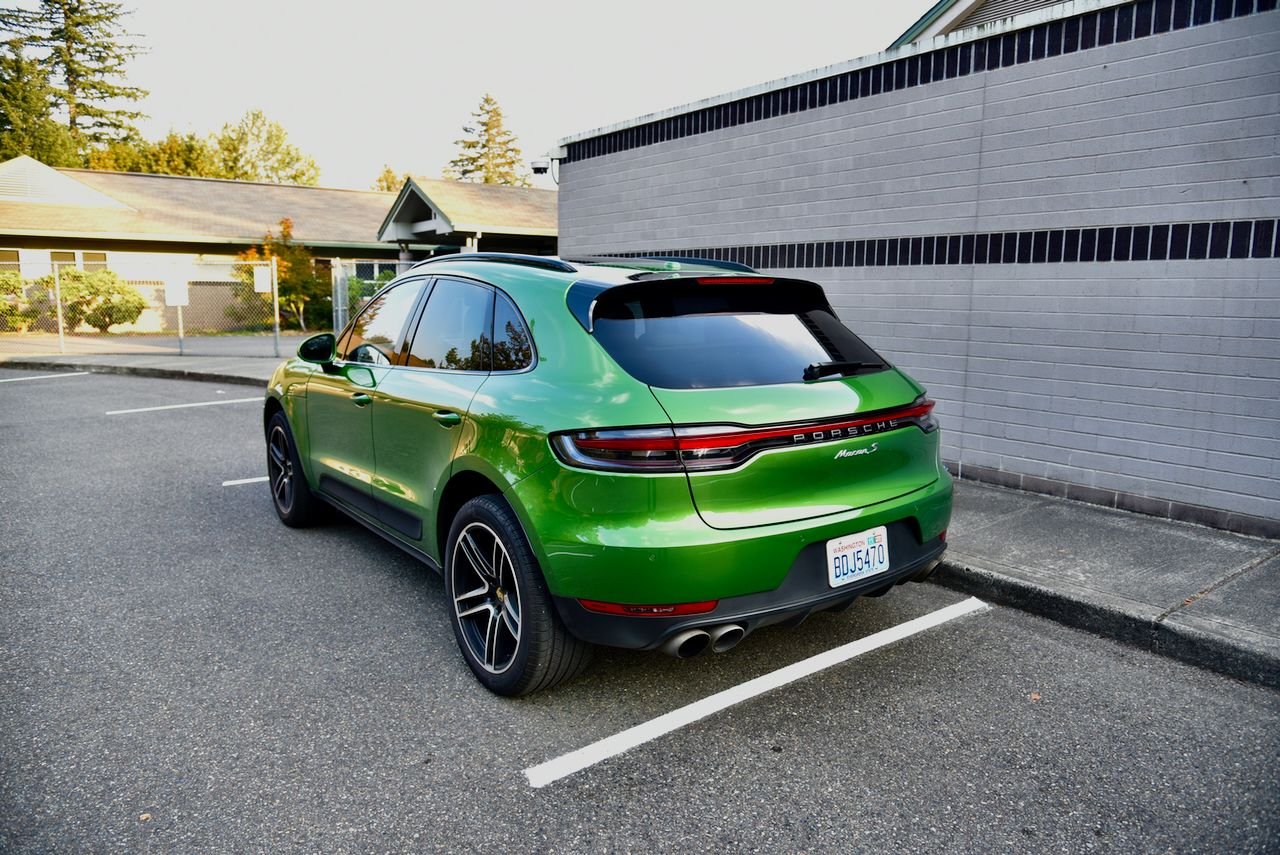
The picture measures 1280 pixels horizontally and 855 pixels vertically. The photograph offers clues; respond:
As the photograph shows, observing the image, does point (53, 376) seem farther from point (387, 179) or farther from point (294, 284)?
point (387, 179)

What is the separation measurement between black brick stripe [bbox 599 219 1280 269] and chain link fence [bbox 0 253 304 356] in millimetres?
12841

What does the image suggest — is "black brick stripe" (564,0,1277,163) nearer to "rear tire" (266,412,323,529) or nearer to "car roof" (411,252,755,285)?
"car roof" (411,252,755,285)

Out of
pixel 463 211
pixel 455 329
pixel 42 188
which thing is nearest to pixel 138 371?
pixel 463 211

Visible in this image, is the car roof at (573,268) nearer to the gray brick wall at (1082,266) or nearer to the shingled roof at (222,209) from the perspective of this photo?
the gray brick wall at (1082,266)

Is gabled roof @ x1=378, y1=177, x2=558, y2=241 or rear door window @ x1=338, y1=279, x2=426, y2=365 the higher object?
gabled roof @ x1=378, y1=177, x2=558, y2=241

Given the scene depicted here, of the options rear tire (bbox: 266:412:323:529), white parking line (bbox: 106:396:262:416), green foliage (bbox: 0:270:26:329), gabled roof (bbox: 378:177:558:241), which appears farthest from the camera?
green foliage (bbox: 0:270:26:329)

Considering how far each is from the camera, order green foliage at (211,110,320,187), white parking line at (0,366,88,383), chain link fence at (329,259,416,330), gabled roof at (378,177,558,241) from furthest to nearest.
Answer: green foliage at (211,110,320,187), gabled roof at (378,177,558,241), chain link fence at (329,259,416,330), white parking line at (0,366,88,383)

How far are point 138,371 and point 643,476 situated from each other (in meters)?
14.6

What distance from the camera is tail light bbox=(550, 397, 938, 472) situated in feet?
9.43

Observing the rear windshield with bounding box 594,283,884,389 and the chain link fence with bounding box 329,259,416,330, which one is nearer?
the rear windshield with bounding box 594,283,884,389

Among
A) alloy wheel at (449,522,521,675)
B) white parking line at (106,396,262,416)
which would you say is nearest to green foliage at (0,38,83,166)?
white parking line at (106,396,262,416)

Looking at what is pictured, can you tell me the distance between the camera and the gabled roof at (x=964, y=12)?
428 inches

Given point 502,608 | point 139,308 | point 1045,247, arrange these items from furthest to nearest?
point 139,308 → point 1045,247 → point 502,608

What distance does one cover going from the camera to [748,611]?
117 inches
